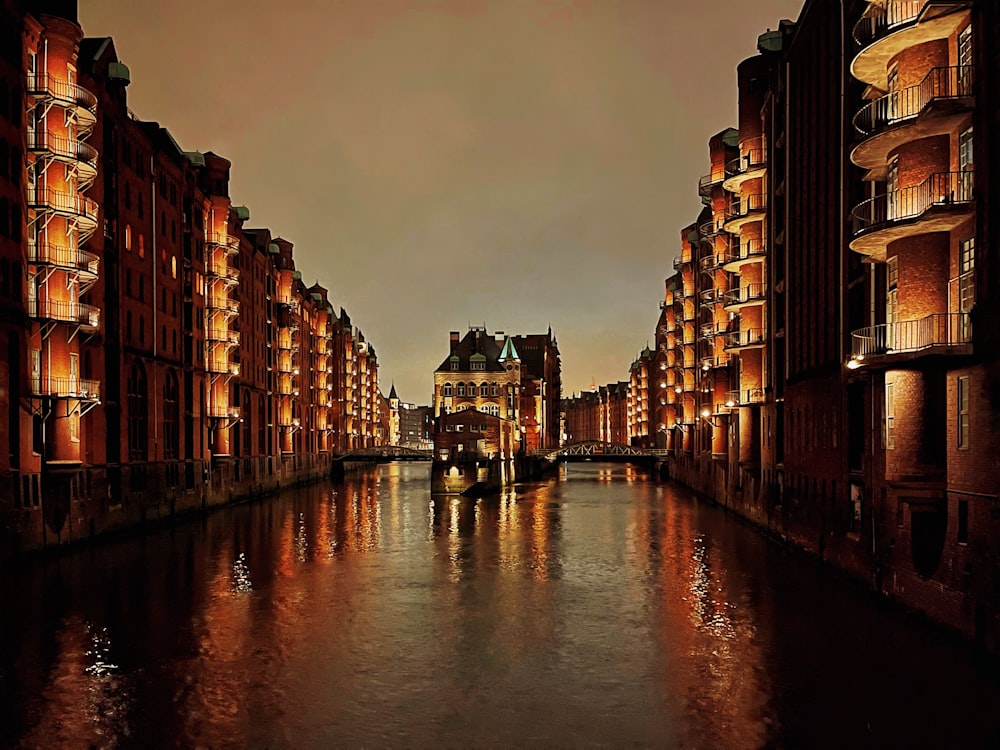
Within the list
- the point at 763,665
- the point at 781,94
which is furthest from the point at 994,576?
the point at 781,94

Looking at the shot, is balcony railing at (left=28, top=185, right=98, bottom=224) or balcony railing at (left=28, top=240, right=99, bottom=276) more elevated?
balcony railing at (left=28, top=185, right=98, bottom=224)

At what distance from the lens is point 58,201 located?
132ft

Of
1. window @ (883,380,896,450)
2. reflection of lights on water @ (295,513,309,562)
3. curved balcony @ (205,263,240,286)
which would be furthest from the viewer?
curved balcony @ (205,263,240,286)

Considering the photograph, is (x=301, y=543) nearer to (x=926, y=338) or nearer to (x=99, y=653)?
(x=99, y=653)

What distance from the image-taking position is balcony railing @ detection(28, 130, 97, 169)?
39.3 meters

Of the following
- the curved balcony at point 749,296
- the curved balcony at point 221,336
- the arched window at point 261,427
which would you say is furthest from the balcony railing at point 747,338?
the arched window at point 261,427

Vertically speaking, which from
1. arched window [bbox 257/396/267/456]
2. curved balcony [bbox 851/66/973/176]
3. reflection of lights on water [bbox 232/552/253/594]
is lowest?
reflection of lights on water [bbox 232/552/253/594]

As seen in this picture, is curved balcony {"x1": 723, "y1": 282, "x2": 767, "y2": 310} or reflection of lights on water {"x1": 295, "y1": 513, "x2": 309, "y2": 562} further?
curved balcony {"x1": 723, "y1": 282, "x2": 767, "y2": 310}

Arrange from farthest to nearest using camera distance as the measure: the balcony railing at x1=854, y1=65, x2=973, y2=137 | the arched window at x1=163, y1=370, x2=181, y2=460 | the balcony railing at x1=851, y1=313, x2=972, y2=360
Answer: the arched window at x1=163, y1=370, x2=181, y2=460
the balcony railing at x1=851, y1=313, x2=972, y2=360
the balcony railing at x1=854, y1=65, x2=973, y2=137

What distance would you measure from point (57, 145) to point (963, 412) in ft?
117

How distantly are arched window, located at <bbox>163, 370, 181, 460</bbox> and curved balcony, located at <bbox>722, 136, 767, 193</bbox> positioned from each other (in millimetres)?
34868

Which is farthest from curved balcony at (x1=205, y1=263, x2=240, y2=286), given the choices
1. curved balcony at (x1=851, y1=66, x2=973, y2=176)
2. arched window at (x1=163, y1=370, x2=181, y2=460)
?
curved balcony at (x1=851, y1=66, x2=973, y2=176)

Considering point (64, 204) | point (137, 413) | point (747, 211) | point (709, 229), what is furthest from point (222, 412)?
point (747, 211)

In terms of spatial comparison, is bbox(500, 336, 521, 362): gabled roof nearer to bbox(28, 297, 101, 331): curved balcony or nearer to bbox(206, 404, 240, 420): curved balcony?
bbox(206, 404, 240, 420): curved balcony
